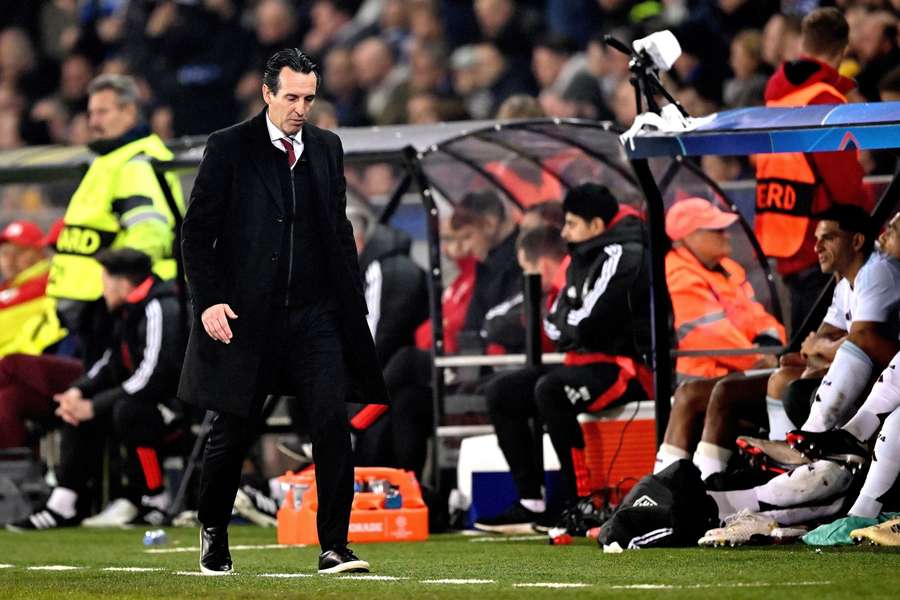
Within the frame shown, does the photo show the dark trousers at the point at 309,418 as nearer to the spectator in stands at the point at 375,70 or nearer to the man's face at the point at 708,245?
the man's face at the point at 708,245

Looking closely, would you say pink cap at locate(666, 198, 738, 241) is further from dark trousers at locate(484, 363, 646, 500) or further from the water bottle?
the water bottle

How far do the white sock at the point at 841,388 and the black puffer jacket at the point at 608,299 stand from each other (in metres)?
1.78

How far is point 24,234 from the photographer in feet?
47.6

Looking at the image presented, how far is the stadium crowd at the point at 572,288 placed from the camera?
951cm

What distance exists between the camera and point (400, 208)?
12.7 meters

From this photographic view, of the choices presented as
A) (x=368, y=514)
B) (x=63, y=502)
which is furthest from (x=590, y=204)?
(x=63, y=502)

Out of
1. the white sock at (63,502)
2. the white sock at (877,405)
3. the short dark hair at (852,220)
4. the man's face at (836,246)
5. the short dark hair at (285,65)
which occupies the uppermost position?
the short dark hair at (285,65)

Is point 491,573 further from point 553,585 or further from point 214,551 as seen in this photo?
point 214,551

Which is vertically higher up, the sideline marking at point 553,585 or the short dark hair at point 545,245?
the short dark hair at point 545,245

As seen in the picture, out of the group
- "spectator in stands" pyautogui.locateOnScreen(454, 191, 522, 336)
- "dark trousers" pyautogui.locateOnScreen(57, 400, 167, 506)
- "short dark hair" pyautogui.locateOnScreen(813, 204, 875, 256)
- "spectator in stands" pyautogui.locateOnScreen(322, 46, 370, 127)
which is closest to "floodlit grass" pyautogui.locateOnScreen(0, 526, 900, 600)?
"short dark hair" pyautogui.locateOnScreen(813, 204, 875, 256)

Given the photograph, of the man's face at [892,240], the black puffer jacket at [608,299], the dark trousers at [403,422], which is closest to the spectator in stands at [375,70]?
the dark trousers at [403,422]

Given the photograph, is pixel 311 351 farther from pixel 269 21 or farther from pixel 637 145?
pixel 269 21

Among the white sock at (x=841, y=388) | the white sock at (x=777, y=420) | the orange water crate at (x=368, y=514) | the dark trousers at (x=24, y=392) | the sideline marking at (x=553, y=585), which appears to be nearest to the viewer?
the sideline marking at (x=553, y=585)

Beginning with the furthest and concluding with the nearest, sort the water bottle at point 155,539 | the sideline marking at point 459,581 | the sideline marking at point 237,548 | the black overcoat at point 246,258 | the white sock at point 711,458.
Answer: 1. the water bottle at point 155,539
2. the sideline marking at point 237,548
3. the white sock at point 711,458
4. the black overcoat at point 246,258
5. the sideline marking at point 459,581
